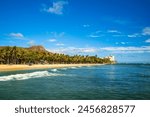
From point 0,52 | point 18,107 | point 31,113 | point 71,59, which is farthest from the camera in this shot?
point 71,59

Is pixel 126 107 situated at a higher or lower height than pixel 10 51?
lower

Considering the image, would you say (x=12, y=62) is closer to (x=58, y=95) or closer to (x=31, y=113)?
(x=58, y=95)

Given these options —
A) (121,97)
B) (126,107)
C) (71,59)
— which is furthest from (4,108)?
(71,59)

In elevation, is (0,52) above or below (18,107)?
above

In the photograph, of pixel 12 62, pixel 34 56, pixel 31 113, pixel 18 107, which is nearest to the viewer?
pixel 31 113

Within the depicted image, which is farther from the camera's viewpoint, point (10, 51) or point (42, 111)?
point (10, 51)

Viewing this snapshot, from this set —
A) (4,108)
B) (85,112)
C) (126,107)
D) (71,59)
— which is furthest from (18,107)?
(71,59)

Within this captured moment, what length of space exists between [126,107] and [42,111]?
14.4ft

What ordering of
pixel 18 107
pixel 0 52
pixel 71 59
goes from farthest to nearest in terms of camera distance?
1. pixel 71 59
2. pixel 0 52
3. pixel 18 107

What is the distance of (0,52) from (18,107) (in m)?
77.1

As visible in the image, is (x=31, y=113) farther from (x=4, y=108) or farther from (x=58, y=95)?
(x=58, y=95)

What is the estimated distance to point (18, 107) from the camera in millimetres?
12969

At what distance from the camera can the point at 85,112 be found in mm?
12266

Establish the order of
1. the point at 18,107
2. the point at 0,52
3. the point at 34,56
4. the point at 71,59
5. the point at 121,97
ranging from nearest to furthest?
the point at 18,107, the point at 121,97, the point at 0,52, the point at 34,56, the point at 71,59
